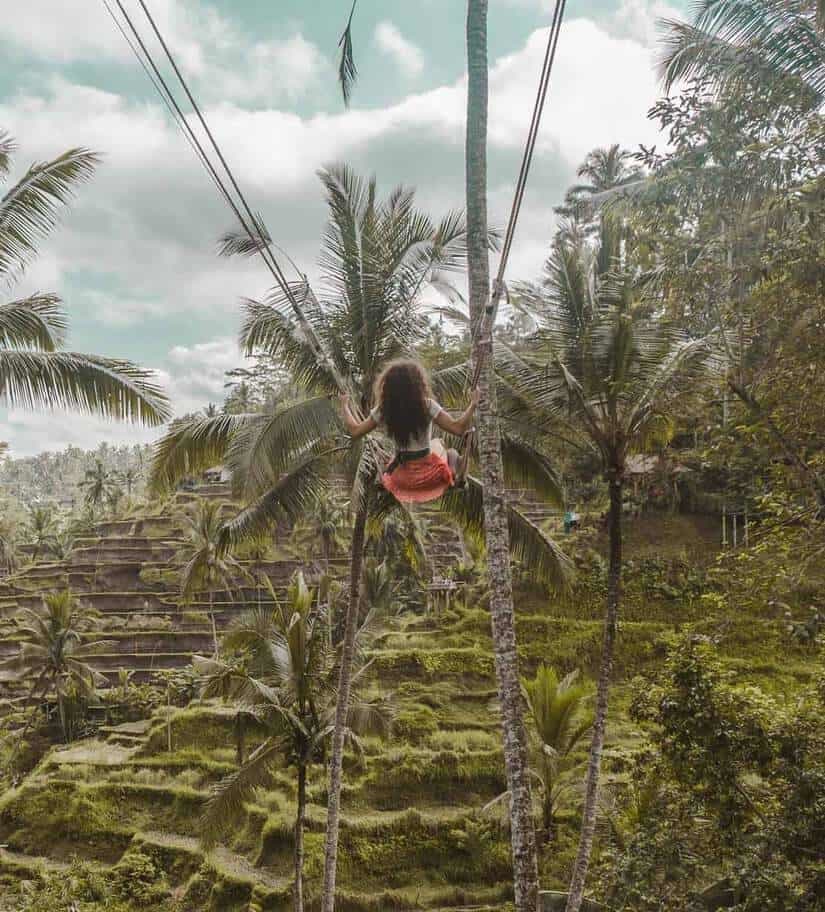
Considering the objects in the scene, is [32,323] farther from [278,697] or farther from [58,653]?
[58,653]

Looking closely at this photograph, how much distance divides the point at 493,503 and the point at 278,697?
4.49 meters

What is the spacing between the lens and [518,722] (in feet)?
14.8

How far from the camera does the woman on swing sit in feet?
10.4

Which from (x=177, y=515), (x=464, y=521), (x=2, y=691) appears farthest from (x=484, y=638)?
(x=177, y=515)

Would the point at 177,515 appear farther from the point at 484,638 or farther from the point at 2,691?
the point at 484,638

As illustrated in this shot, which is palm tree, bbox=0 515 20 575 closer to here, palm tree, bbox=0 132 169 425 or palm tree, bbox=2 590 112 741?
palm tree, bbox=2 590 112 741

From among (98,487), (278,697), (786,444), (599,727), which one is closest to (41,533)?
(98,487)

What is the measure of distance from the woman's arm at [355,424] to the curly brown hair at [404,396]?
0.72 ft

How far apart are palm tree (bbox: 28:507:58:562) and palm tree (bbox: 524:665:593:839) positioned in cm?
3162

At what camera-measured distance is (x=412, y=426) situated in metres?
3.28

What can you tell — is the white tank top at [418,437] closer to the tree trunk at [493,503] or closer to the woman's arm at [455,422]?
the woman's arm at [455,422]

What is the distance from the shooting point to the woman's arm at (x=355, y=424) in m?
3.50

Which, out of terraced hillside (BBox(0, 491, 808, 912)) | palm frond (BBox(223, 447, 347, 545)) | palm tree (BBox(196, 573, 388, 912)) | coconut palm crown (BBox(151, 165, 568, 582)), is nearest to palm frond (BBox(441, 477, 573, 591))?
coconut palm crown (BBox(151, 165, 568, 582))

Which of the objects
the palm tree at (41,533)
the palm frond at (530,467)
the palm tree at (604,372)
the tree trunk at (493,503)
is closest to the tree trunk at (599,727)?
the palm tree at (604,372)
